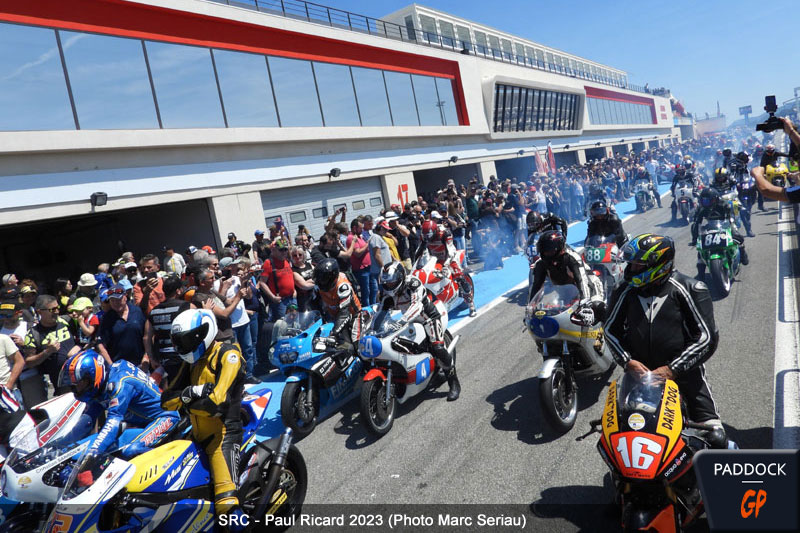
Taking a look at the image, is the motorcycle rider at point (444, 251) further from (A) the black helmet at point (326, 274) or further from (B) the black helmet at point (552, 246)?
(B) the black helmet at point (552, 246)

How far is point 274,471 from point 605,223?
6.74m

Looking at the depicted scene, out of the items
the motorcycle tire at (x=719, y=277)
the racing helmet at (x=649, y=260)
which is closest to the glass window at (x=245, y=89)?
the motorcycle tire at (x=719, y=277)

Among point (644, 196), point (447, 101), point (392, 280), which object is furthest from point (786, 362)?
point (447, 101)

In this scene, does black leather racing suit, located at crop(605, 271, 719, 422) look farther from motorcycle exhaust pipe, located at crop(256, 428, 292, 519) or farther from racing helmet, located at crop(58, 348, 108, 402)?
racing helmet, located at crop(58, 348, 108, 402)

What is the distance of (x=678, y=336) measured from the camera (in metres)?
3.48

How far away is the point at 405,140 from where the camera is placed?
22938mm

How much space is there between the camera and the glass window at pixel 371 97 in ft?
68.1

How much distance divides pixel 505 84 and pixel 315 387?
29.6m

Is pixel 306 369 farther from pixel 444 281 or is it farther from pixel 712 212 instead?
pixel 712 212

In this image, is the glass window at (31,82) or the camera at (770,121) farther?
the glass window at (31,82)

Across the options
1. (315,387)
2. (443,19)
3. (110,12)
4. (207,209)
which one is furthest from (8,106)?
(443,19)

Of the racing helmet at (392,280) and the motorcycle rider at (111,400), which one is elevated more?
the racing helmet at (392,280)

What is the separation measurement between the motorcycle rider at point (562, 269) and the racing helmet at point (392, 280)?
1556 mm

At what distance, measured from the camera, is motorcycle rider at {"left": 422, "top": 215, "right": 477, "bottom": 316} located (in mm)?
9703
